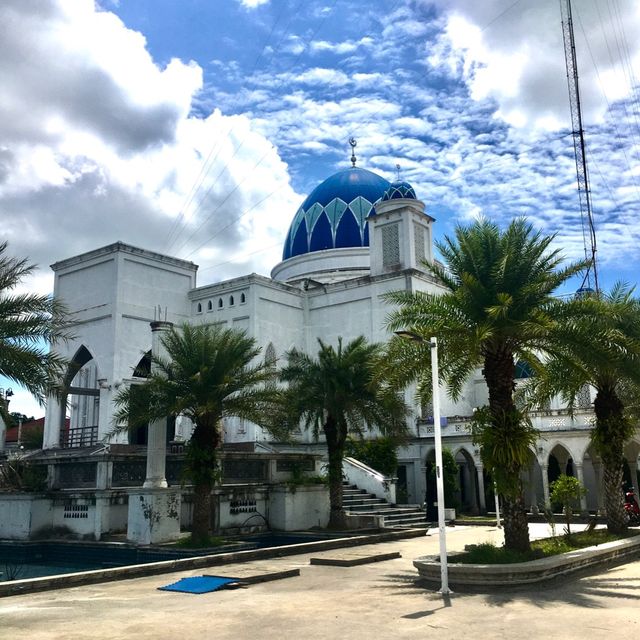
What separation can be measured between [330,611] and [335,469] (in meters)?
12.5

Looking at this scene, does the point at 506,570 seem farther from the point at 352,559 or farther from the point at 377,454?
the point at 377,454

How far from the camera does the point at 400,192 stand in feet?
119

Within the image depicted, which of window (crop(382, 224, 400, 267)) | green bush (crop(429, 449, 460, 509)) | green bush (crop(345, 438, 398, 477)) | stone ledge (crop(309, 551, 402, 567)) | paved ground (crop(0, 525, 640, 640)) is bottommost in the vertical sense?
paved ground (crop(0, 525, 640, 640))

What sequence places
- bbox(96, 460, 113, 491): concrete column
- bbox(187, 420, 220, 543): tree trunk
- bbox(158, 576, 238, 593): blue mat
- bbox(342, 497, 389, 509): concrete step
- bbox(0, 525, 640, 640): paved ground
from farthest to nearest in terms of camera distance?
bbox(342, 497, 389, 509): concrete step, bbox(96, 460, 113, 491): concrete column, bbox(187, 420, 220, 543): tree trunk, bbox(158, 576, 238, 593): blue mat, bbox(0, 525, 640, 640): paved ground

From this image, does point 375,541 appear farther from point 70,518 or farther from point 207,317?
point 207,317

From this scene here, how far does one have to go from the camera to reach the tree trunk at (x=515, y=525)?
12.8 metres

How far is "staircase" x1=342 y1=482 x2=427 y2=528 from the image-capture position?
23.8 meters

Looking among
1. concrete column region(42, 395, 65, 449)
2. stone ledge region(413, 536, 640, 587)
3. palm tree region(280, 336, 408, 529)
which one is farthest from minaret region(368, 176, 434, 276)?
stone ledge region(413, 536, 640, 587)

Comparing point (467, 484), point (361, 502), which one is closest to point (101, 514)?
point (361, 502)

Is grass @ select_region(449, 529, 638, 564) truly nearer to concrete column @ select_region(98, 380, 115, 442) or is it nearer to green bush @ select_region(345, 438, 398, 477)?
green bush @ select_region(345, 438, 398, 477)

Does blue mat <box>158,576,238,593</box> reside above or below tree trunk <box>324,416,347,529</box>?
below

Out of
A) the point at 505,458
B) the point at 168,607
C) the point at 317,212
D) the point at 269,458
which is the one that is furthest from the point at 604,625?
the point at 317,212

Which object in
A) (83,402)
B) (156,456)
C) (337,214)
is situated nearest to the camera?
(156,456)

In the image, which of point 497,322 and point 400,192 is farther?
point 400,192
